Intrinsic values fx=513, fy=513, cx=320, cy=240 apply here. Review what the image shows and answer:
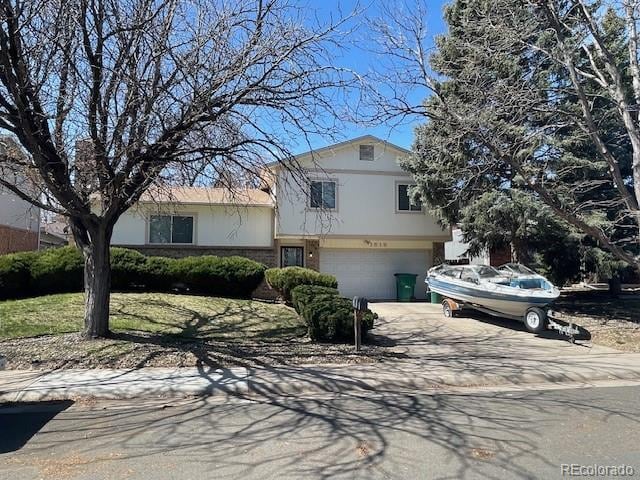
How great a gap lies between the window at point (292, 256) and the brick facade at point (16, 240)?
1165 centimetres

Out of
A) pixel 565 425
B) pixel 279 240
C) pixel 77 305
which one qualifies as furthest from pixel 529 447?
pixel 279 240

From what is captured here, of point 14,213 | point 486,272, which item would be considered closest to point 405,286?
point 486,272

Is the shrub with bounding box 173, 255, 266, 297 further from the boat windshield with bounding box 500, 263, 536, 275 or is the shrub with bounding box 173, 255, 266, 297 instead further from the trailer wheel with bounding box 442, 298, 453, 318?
the boat windshield with bounding box 500, 263, 536, 275

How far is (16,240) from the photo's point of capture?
23.0 meters

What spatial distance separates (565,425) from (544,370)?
3360 mm

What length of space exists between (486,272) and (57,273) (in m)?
12.5

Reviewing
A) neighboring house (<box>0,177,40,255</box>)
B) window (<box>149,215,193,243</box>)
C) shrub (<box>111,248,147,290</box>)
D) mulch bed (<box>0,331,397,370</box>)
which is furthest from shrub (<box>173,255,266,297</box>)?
neighboring house (<box>0,177,40,255</box>)

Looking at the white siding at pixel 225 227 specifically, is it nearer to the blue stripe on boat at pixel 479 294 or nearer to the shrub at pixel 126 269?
the shrub at pixel 126 269

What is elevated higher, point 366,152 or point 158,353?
point 366,152

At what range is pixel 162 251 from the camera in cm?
1942

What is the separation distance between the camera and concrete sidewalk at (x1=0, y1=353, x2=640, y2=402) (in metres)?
7.34

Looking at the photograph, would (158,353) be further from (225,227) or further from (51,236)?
(51,236)

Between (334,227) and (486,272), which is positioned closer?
(486,272)

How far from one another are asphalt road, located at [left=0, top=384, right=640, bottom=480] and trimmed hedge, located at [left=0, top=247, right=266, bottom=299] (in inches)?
358
